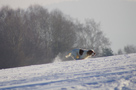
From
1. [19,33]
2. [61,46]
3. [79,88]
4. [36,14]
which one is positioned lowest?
[79,88]

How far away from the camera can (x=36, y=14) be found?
4219 centimetres

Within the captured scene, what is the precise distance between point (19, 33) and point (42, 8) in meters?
7.49

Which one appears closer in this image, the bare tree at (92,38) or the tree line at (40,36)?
the tree line at (40,36)

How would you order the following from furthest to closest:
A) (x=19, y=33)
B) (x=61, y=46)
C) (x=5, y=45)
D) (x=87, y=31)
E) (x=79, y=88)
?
(x=87, y=31)
(x=61, y=46)
(x=19, y=33)
(x=5, y=45)
(x=79, y=88)

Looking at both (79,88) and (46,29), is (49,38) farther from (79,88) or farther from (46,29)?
(79,88)

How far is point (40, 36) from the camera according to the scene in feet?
136

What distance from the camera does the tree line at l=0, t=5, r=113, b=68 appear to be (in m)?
37.2

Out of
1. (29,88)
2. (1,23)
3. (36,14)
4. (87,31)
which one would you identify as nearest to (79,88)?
(29,88)

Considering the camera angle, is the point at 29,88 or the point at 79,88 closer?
the point at 79,88

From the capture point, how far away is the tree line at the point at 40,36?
122 feet

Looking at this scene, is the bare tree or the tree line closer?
the tree line

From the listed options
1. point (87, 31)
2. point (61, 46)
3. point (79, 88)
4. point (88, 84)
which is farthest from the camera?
point (87, 31)

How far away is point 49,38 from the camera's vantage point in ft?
138

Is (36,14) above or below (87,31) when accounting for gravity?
above
